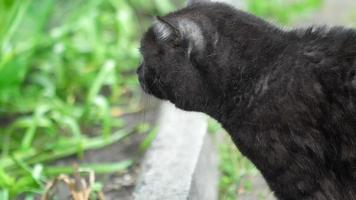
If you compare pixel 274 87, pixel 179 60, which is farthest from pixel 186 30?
pixel 274 87

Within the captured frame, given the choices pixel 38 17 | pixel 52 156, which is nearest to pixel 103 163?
pixel 52 156

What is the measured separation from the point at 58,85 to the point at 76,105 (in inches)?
5.9

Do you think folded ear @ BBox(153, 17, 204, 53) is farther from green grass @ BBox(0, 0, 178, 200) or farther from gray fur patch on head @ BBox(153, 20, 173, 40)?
green grass @ BBox(0, 0, 178, 200)

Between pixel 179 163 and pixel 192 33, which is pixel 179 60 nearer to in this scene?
pixel 192 33

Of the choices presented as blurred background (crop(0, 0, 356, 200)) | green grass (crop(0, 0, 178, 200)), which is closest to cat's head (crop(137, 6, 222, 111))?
blurred background (crop(0, 0, 356, 200))

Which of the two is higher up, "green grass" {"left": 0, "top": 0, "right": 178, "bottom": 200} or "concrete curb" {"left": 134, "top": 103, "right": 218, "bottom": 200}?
"concrete curb" {"left": 134, "top": 103, "right": 218, "bottom": 200}

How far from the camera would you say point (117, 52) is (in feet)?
14.1

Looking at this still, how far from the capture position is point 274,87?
2.39 meters

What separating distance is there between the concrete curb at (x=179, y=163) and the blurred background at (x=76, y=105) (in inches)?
4.2

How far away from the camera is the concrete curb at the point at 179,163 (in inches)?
113

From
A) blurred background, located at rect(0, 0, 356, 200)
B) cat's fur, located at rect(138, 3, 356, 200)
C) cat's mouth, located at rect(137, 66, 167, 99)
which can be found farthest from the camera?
blurred background, located at rect(0, 0, 356, 200)

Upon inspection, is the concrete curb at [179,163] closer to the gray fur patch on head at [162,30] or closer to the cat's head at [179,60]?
the cat's head at [179,60]

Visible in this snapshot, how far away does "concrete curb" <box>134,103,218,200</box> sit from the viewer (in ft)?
9.38

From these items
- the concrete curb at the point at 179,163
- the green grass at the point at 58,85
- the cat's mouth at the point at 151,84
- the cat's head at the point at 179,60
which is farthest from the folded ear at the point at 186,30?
the green grass at the point at 58,85
